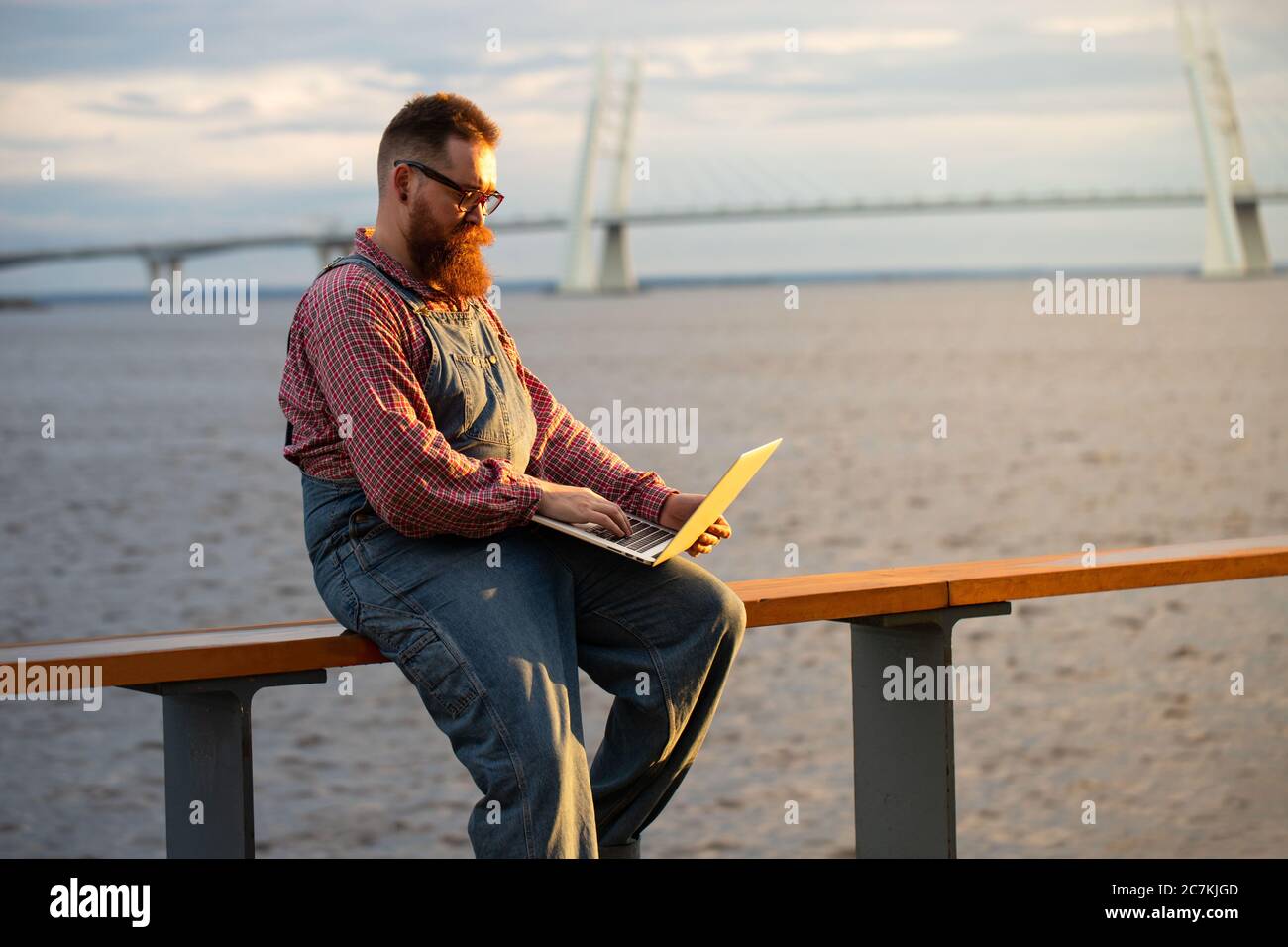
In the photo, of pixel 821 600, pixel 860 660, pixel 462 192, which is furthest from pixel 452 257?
pixel 860 660

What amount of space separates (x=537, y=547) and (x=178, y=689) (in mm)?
492

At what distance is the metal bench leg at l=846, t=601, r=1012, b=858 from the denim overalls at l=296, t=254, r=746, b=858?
25cm

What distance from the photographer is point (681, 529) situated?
2025 mm

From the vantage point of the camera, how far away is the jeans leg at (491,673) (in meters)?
1.81

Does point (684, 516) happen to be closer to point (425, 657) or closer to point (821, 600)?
point (821, 600)

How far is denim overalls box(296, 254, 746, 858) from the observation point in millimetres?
1813

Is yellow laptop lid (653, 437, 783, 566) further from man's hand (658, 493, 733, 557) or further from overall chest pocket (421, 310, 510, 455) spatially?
overall chest pocket (421, 310, 510, 455)

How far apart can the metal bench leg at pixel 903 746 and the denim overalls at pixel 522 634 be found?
0.82 ft

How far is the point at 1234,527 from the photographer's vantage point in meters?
13.4

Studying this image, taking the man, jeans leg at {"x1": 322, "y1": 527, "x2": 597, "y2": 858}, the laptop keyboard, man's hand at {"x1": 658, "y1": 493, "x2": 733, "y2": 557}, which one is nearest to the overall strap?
the man

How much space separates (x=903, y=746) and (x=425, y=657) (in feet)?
2.42

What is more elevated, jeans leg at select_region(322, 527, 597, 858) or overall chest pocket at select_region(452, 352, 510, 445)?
overall chest pocket at select_region(452, 352, 510, 445)

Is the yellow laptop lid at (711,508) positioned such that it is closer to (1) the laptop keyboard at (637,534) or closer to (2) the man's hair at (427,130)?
(1) the laptop keyboard at (637,534)
